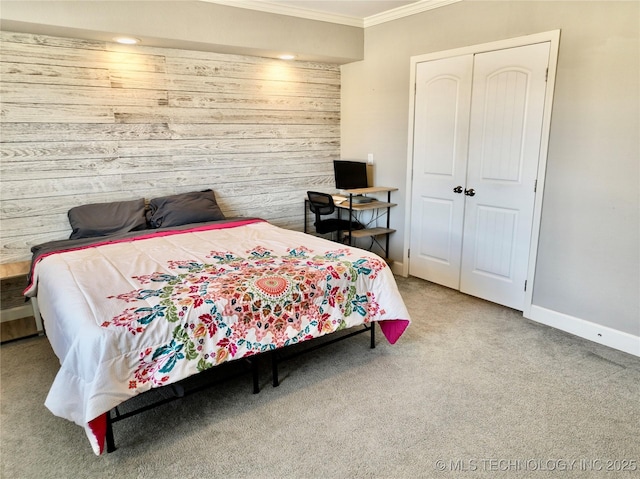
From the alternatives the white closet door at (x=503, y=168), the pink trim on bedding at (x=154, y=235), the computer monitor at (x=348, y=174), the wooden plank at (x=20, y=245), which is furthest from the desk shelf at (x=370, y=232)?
the wooden plank at (x=20, y=245)

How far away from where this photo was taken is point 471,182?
3.72 meters

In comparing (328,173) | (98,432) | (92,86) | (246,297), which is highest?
(92,86)

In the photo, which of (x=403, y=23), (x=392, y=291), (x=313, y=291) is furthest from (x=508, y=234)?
(x=403, y=23)

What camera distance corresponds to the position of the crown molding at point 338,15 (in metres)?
3.67

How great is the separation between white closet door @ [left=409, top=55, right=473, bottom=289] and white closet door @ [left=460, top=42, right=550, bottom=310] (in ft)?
0.33

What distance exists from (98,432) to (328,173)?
3.63 m

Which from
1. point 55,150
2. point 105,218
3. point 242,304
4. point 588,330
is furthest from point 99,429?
point 588,330

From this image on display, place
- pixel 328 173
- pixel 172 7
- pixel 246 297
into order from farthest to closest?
1. pixel 328 173
2. pixel 172 7
3. pixel 246 297

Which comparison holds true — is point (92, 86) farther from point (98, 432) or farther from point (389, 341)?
point (389, 341)

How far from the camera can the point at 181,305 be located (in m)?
2.08

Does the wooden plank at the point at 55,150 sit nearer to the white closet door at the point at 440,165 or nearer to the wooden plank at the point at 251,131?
the wooden plank at the point at 251,131

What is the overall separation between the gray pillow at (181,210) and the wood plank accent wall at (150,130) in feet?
0.65

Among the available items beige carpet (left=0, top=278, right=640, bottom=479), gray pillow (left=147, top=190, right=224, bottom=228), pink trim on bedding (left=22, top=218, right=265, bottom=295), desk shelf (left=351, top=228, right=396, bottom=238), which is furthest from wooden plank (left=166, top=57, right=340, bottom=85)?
beige carpet (left=0, top=278, right=640, bottom=479)

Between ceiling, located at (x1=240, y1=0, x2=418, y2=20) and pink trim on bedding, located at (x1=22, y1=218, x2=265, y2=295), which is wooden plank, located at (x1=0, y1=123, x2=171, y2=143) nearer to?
pink trim on bedding, located at (x1=22, y1=218, x2=265, y2=295)
